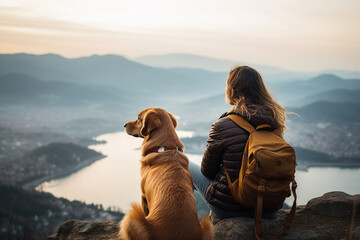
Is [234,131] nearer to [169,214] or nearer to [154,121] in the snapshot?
[169,214]

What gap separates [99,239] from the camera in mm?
→ 3232

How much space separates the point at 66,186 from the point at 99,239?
3335 cm

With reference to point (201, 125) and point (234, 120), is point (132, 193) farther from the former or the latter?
point (201, 125)

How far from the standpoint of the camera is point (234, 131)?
7.40ft

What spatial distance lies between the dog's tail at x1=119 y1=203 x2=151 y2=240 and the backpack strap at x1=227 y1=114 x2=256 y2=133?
43.8 inches

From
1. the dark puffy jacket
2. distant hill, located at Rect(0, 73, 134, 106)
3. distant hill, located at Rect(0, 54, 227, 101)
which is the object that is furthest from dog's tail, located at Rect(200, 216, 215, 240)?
distant hill, located at Rect(0, 54, 227, 101)

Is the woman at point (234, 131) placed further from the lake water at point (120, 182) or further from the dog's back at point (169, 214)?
the lake water at point (120, 182)

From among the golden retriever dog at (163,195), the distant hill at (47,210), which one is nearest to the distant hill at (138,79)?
the distant hill at (47,210)

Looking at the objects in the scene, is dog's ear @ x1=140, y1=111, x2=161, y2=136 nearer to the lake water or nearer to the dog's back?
the dog's back

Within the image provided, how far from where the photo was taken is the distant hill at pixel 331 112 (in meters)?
67.5

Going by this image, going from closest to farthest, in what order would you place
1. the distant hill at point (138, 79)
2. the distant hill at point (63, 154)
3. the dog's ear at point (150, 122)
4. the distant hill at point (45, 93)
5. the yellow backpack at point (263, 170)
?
the yellow backpack at point (263, 170) → the dog's ear at point (150, 122) → the distant hill at point (63, 154) → the distant hill at point (45, 93) → the distant hill at point (138, 79)

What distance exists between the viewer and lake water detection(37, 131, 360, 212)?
25869 millimetres

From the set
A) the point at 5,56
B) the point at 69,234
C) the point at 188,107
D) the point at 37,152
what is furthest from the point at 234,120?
the point at 5,56

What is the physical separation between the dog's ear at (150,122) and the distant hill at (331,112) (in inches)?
2707
